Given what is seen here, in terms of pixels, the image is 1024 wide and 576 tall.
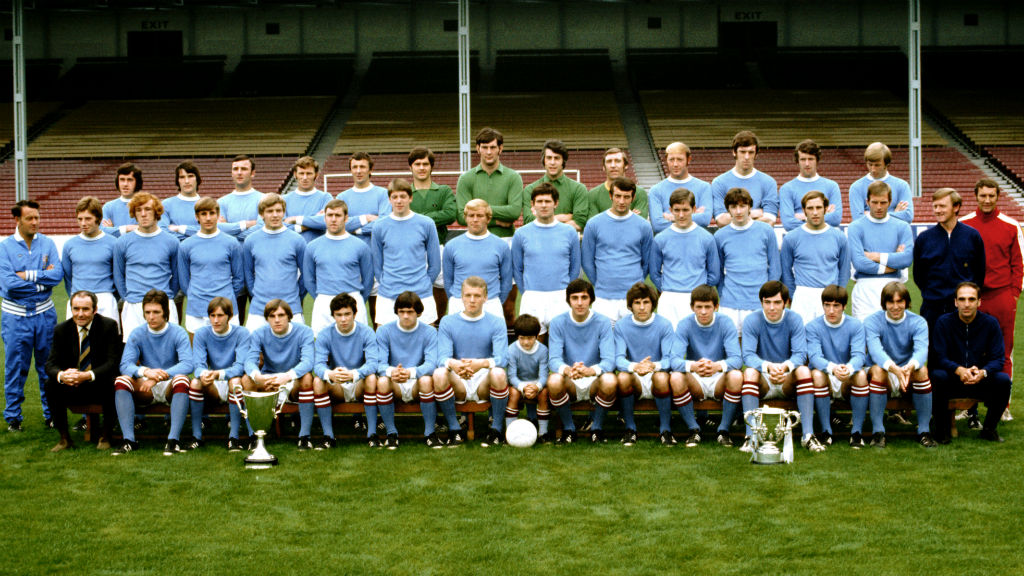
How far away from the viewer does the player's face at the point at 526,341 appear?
305 inches

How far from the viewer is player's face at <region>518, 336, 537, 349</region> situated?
305 inches

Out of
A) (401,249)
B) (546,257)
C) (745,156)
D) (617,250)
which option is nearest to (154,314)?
(401,249)

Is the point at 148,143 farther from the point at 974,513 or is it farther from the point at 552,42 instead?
the point at 974,513

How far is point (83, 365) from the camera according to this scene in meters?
7.79

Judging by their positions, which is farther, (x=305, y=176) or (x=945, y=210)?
(x=305, y=176)

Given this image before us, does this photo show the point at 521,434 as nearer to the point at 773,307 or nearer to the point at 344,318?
the point at 344,318

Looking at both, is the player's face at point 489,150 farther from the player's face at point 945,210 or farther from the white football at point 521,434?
the player's face at point 945,210

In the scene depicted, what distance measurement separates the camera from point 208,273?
8.36 meters

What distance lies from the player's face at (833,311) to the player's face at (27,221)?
18.8ft

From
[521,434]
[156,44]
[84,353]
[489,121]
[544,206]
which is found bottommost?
[521,434]

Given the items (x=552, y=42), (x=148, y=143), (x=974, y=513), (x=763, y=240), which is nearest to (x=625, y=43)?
(x=552, y=42)

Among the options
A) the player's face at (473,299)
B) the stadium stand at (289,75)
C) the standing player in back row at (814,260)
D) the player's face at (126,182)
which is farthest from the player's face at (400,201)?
the stadium stand at (289,75)

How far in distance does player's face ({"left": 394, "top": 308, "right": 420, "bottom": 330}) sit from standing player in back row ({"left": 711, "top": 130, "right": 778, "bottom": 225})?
2533 millimetres

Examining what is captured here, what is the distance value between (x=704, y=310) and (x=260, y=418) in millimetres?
3072
